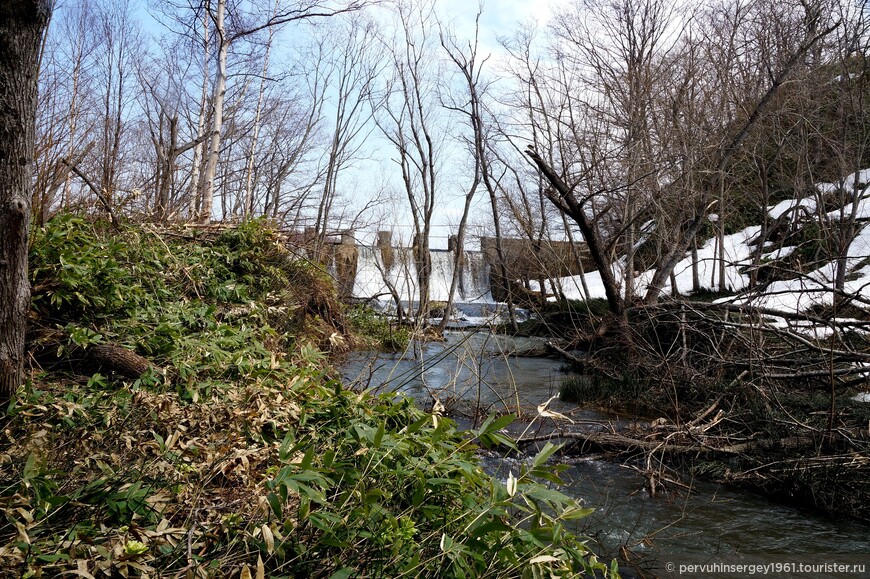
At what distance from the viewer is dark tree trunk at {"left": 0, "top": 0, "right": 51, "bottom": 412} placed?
2.53m

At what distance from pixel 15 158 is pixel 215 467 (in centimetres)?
177

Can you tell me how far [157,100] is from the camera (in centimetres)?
1950

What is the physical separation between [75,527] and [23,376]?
5.20 ft

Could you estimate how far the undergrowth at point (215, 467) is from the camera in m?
1.91

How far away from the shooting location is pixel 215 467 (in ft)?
7.40

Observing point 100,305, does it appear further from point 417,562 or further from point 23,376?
point 417,562

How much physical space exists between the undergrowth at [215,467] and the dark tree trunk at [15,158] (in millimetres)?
303

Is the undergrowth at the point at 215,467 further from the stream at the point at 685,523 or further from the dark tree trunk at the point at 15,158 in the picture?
the stream at the point at 685,523

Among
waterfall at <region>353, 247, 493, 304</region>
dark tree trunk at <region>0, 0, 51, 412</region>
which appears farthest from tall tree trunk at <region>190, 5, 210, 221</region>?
dark tree trunk at <region>0, 0, 51, 412</region>

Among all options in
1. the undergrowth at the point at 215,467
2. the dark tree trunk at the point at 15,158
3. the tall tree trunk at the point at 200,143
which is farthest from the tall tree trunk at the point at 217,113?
the dark tree trunk at the point at 15,158

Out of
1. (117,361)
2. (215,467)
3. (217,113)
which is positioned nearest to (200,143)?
(217,113)

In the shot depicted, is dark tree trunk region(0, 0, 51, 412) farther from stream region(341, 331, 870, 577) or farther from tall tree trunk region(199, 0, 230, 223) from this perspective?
tall tree trunk region(199, 0, 230, 223)

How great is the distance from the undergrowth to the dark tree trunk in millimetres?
303

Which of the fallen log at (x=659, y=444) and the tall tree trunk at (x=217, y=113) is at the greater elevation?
the tall tree trunk at (x=217, y=113)
